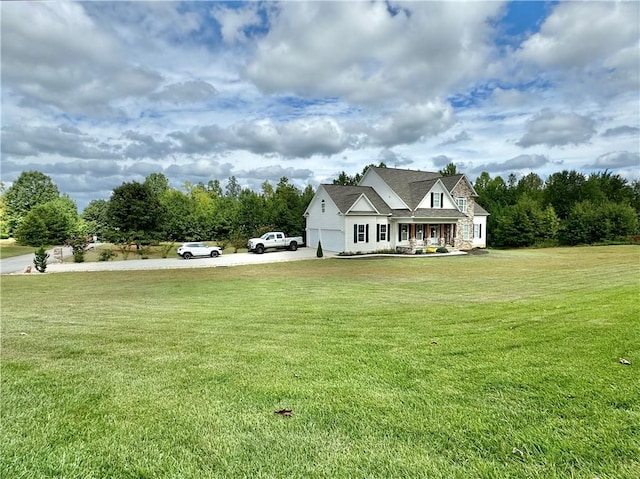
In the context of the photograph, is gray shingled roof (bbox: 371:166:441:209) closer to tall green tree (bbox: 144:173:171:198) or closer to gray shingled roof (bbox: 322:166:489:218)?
gray shingled roof (bbox: 322:166:489:218)

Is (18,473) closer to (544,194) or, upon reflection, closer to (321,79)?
(321,79)

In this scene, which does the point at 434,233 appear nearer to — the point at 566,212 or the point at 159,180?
the point at 566,212

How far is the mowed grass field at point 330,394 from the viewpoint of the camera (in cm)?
245

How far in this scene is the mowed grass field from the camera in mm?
2453

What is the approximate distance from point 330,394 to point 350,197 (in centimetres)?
2716

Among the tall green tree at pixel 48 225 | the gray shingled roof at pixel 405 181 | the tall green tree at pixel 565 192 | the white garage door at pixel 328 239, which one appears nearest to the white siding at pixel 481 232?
the gray shingled roof at pixel 405 181

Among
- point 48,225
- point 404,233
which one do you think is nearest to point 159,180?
point 48,225

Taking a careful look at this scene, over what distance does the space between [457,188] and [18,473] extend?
35.0 m

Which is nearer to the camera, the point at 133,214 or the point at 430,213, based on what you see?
the point at 430,213

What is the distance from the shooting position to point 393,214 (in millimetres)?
30812

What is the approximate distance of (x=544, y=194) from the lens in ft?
147

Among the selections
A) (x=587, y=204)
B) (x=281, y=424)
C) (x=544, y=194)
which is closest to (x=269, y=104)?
(x=281, y=424)

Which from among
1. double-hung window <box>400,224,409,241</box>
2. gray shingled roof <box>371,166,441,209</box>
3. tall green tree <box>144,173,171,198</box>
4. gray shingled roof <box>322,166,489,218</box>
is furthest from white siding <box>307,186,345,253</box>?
tall green tree <box>144,173,171,198</box>

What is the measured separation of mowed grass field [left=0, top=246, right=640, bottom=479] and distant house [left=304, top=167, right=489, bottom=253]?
869 inches
